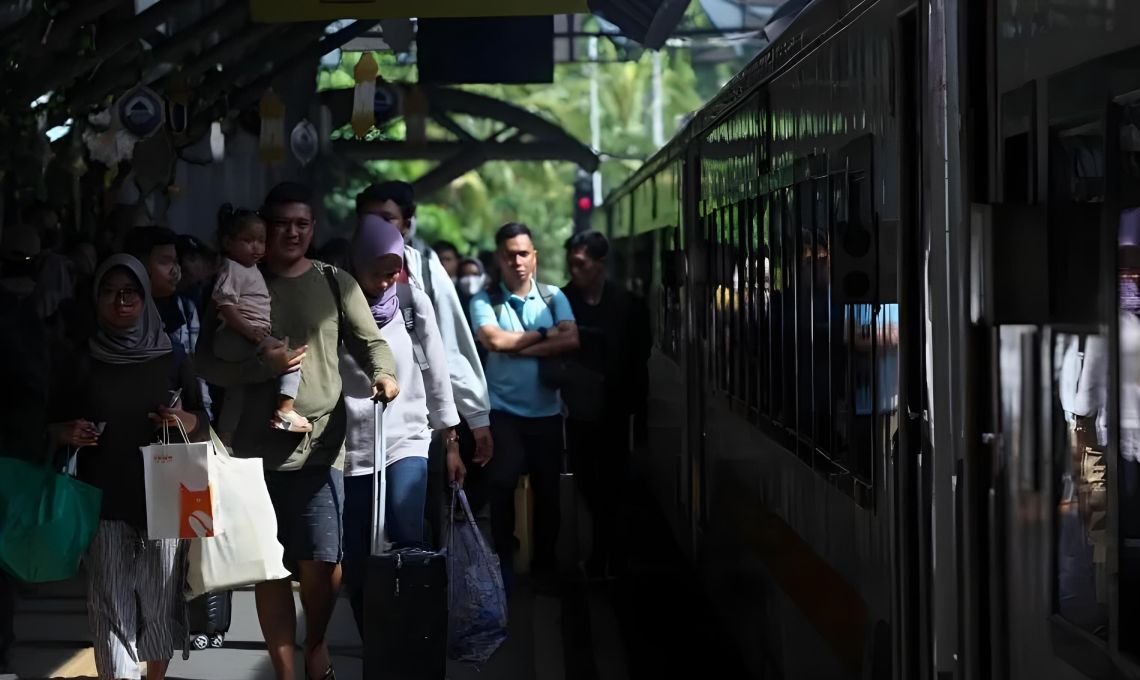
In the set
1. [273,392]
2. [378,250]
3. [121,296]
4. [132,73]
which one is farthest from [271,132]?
[121,296]

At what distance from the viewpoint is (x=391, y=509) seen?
757 cm

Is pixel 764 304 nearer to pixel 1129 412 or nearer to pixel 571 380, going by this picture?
pixel 571 380

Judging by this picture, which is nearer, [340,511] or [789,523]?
[789,523]

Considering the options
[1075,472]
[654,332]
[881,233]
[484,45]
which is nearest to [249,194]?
[484,45]

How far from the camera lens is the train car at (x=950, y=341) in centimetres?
328

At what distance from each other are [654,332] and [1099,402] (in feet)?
33.0

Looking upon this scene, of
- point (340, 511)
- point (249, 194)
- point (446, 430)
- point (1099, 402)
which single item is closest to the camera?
point (1099, 402)

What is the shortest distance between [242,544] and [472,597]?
3.59ft

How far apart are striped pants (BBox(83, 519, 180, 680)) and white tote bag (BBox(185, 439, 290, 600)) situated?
236 mm

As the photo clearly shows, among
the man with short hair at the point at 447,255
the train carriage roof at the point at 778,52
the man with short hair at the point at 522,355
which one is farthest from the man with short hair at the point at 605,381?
the man with short hair at the point at 447,255

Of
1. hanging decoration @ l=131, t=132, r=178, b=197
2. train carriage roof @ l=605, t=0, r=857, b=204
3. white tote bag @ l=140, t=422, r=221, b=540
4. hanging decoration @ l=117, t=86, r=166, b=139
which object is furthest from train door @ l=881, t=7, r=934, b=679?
hanging decoration @ l=131, t=132, r=178, b=197

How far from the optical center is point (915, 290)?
4363 mm

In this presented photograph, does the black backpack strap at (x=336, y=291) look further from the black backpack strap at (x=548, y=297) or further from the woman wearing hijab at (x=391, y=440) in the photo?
the black backpack strap at (x=548, y=297)

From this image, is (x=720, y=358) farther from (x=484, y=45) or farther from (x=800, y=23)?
(x=484, y=45)
